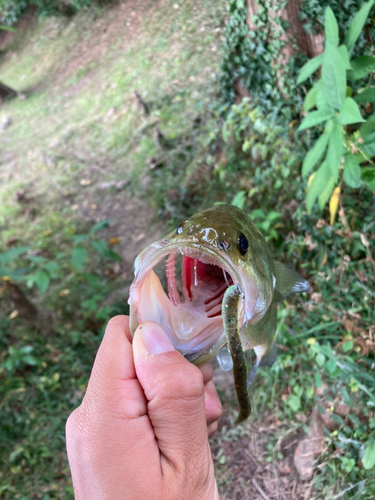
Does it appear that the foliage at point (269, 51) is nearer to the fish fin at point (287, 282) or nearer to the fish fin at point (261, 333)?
the fish fin at point (287, 282)

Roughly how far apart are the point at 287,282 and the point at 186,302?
2.28 feet

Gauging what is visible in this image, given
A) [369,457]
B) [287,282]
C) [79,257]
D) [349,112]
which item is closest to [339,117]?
[349,112]

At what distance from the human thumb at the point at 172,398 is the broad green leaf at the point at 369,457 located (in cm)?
147

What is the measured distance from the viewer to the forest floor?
265cm

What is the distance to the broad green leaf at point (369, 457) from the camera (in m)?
1.96

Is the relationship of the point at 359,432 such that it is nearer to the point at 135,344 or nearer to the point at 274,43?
the point at 135,344

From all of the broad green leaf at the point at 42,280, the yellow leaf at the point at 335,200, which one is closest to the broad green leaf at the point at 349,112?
the yellow leaf at the point at 335,200

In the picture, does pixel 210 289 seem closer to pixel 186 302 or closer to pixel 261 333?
pixel 186 302

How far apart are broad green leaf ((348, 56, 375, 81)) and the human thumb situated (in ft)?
7.14

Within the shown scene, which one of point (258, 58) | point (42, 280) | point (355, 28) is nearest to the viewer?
point (355, 28)

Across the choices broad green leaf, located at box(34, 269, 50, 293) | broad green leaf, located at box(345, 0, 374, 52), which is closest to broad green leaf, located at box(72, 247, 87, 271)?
broad green leaf, located at box(34, 269, 50, 293)

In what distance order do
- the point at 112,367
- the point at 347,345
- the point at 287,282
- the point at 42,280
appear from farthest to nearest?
the point at 42,280 < the point at 347,345 < the point at 287,282 < the point at 112,367

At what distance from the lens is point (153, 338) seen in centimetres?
109

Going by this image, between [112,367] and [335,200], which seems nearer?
[112,367]
